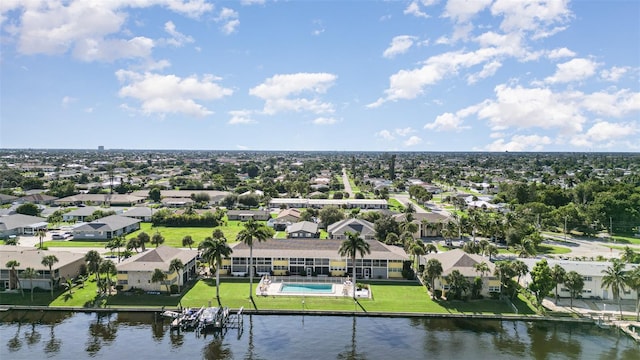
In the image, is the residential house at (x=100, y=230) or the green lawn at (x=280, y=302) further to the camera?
the residential house at (x=100, y=230)

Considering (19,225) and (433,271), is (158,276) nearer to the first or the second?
(433,271)

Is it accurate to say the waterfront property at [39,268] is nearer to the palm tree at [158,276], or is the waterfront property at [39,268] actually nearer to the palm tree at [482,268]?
the palm tree at [158,276]

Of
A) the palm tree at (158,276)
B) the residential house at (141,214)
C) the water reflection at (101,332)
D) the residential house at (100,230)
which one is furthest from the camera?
the residential house at (141,214)

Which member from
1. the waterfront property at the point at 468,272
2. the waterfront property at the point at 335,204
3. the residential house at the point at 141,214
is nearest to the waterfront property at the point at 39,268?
the residential house at the point at 141,214

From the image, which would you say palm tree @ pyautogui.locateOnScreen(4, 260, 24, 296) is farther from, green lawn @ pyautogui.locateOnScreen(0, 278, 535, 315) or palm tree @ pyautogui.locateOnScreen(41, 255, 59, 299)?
palm tree @ pyautogui.locateOnScreen(41, 255, 59, 299)

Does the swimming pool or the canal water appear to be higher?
the swimming pool

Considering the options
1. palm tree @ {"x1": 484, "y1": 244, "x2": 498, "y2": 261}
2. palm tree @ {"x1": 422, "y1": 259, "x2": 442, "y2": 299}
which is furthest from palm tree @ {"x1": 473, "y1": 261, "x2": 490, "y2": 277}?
palm tree @ {"x1": 484, "y1": 244, "x2": 498, "y2": 261}
